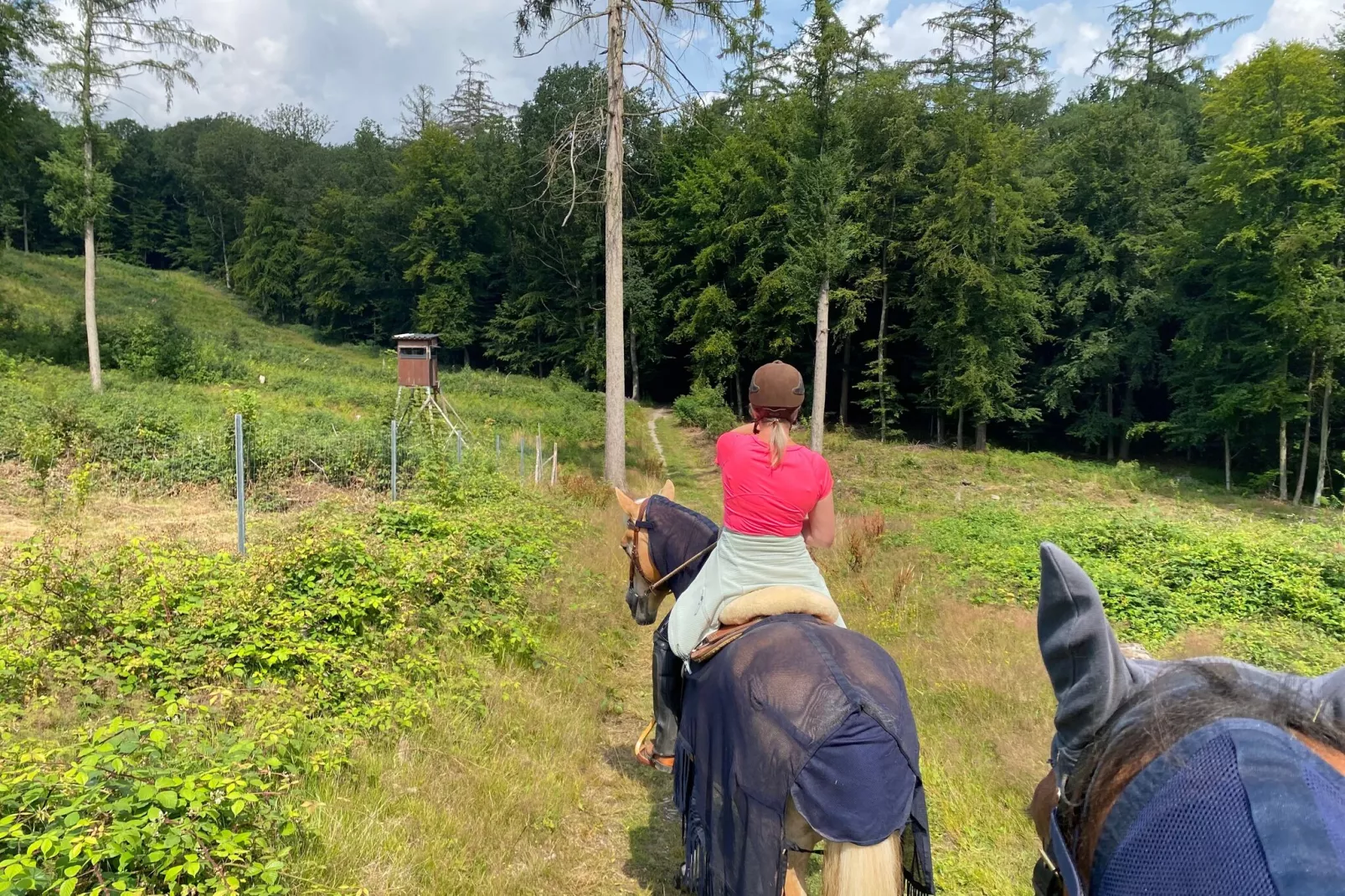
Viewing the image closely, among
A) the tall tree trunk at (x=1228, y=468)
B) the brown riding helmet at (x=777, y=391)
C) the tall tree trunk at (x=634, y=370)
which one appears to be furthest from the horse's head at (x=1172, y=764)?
the tall tree trunk at (x=634, y=370)

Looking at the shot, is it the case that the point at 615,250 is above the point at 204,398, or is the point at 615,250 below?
above

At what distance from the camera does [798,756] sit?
2.37 m

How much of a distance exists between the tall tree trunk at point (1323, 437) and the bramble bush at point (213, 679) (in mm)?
27186

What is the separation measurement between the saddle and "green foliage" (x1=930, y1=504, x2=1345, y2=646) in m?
5.73

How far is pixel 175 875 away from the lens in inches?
94.2

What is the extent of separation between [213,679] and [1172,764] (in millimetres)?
4780

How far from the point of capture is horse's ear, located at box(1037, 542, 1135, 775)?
118 cm

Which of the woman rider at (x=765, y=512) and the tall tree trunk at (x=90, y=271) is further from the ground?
the tall tree trunk at (x=90, y=271)

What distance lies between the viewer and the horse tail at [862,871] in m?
2.28

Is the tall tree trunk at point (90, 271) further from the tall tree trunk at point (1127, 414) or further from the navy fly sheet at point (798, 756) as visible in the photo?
the tall tree trunk at point (1127, 414)

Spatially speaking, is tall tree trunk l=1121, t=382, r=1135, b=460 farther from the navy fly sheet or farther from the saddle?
the navy fly sheet

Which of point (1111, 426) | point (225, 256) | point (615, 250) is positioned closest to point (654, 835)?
point (615, 250)

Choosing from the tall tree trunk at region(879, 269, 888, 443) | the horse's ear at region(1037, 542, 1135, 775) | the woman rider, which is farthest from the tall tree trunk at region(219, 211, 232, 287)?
the horse's ear at region(1037, 542, 1135, 775)

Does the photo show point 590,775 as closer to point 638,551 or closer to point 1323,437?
point 638,551
